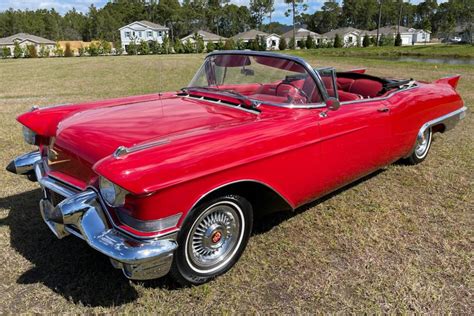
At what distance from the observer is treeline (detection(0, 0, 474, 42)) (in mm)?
87125

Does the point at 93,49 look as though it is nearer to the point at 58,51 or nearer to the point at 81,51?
the point at 81,51

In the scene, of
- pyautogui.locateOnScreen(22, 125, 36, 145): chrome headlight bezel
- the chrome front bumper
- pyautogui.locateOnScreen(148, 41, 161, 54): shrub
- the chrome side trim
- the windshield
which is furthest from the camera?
pyautogui.locateOnScreen(148, 41, 161, 54): shrub

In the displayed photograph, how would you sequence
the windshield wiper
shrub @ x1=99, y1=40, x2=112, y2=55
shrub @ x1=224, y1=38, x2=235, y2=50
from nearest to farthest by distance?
the windshield wiper → shrub @ x1=224, y1=38, x2=235, y2=50 → shrub @ x1=99, y1=40, x2=112, y2=55

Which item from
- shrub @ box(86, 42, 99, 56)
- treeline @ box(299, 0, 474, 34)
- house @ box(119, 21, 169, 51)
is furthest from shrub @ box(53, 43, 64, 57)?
treeline @ box(299, 0, 474, 34)

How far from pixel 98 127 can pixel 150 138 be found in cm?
50

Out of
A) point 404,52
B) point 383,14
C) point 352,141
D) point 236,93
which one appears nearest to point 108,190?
point 236,93

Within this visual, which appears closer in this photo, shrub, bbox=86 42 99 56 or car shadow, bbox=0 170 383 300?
car shadow, bbox=0 170 383 300

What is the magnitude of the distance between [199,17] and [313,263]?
98196 millimetres

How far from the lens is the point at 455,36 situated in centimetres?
9494

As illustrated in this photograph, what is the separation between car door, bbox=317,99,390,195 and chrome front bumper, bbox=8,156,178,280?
1509 millimetres

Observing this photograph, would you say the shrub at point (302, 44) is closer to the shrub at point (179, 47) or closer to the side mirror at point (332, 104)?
the shrub at point (179, 47)

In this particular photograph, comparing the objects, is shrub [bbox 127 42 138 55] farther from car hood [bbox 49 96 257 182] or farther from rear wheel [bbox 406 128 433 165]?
car hood [bbox 49 96 257 182]

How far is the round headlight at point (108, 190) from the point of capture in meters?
2.18

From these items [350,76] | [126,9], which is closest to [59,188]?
[350,76]
